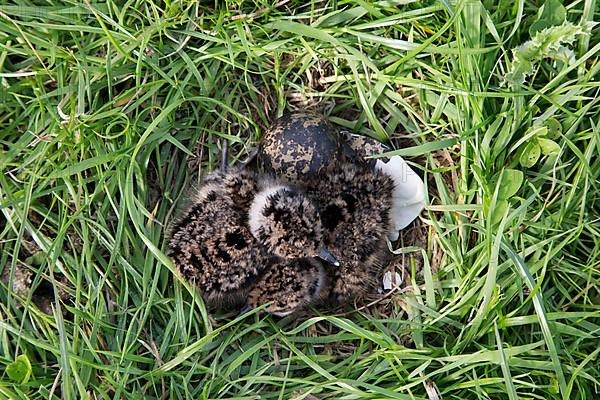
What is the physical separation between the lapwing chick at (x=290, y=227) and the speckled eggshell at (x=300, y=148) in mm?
166

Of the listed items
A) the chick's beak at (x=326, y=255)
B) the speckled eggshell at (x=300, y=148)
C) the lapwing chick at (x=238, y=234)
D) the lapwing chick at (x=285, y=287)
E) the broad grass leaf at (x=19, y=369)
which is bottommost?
the broad grass leaf at (x=19, y=369)

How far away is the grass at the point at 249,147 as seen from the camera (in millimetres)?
3111

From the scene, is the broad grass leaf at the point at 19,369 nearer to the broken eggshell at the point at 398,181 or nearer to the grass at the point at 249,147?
the grass at the point at 249,147

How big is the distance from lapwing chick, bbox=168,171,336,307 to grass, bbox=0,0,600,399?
0.47 ft

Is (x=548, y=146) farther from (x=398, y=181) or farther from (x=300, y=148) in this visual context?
(x=300, y=148)

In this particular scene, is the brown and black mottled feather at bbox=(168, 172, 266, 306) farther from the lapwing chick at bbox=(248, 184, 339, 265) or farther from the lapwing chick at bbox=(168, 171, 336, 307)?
the lapwing chick at bbox=(248, 184, 339, 265)

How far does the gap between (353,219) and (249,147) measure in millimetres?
743

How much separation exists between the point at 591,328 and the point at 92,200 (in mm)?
2584

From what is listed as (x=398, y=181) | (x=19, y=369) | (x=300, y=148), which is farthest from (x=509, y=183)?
(x=19, y=369)

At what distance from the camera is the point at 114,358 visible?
324 centimetres

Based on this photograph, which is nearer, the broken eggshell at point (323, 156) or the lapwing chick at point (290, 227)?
the lapwing chick at point (290, 227)

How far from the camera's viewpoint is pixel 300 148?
3.22m

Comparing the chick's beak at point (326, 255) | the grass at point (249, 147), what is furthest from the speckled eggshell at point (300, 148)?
the chick's beak at point (326, 255)

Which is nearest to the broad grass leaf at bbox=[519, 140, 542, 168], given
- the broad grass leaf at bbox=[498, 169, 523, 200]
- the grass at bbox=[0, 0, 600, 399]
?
the grass at bbox=[0, 0, 600, 399]
